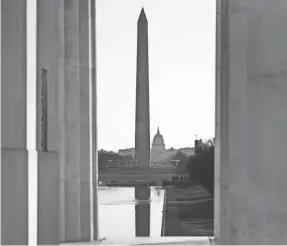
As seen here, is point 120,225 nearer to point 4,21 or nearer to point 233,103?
point 233,103

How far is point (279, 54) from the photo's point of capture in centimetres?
533

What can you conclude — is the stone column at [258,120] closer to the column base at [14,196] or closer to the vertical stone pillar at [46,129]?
the vertical stone pillar at [46,129]

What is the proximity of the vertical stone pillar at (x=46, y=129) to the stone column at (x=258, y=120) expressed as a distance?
2.22 meters

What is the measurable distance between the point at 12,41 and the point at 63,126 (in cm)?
882

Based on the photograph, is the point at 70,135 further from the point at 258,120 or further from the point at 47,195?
the point at 47,195

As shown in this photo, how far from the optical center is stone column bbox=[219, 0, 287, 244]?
17.6ft

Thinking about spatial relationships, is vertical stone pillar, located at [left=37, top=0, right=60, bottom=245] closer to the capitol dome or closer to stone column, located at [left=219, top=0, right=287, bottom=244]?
stone column, located at [left=219, top=0, right=287, bottom=244]

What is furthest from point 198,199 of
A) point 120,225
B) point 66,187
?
point 66,187

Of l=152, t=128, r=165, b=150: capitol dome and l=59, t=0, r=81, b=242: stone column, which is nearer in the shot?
l=59, t=0, r=81, b=242: stone column

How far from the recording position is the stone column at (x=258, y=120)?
5352mm

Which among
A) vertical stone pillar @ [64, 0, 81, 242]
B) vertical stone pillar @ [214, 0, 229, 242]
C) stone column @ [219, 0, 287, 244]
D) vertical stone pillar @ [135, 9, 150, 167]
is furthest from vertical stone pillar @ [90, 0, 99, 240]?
vertical stone pillar @ [135, 9, 150, 167]

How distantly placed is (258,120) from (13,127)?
2936 mm

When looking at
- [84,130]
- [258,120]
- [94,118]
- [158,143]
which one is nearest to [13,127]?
[258,120]

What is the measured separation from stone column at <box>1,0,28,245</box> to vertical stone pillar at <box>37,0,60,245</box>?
1.32 feet
